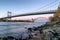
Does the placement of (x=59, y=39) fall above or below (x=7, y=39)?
above

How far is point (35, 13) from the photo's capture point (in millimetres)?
13383

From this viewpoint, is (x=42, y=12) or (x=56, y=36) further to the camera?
(x=42, y=12)

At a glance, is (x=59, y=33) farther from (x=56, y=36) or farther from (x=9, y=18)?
(x=9, y=18)

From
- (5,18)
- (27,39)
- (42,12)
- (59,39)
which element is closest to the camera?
(59,39)

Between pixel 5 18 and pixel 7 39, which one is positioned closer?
pixel 7 39

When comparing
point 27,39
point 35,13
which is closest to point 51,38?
point 27,39

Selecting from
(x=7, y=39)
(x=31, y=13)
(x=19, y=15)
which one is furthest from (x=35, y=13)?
(x=7, y=39)

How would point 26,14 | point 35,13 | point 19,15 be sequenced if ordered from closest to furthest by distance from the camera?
point 35,13 < point 26,14 < point 19,15

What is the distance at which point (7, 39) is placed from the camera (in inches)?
200

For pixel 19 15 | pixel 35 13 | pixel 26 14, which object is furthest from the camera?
pixel 19 15

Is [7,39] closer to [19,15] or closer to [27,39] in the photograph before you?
[27,39]

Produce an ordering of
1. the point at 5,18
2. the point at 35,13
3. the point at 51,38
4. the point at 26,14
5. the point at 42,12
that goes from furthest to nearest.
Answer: the point at 5,18
the point at 26,14
the point at 35,13
the point at 42,12
the point at 51,38

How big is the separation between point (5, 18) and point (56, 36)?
1475cm

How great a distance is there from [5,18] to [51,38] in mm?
14606
